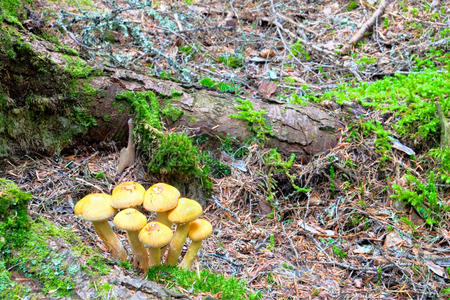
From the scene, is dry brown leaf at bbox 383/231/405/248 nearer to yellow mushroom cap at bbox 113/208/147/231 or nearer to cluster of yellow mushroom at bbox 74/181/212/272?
cluster of yellow mushroom at bbox 74/181/212/272

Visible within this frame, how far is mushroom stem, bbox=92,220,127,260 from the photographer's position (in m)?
2.37

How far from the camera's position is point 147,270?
2.40 metres

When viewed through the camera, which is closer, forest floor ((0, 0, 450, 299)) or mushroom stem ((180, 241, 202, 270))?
mushroom stem ((180, 241, 202, 270))

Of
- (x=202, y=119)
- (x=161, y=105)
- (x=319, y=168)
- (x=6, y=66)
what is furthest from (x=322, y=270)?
(x=6, y=66)

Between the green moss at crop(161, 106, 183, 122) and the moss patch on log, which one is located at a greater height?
the moss patch on log

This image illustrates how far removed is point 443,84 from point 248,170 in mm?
2565

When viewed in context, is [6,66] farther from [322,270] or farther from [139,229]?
[322,270]

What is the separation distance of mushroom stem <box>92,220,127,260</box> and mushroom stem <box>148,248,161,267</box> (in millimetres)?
256

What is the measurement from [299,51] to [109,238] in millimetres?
5151

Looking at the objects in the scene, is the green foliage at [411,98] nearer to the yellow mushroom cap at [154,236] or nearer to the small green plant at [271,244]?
the small green plant at [271,244]

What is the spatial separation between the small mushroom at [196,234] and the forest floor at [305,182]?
227mm

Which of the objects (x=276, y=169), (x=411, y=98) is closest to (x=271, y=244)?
(x=276, y=169)

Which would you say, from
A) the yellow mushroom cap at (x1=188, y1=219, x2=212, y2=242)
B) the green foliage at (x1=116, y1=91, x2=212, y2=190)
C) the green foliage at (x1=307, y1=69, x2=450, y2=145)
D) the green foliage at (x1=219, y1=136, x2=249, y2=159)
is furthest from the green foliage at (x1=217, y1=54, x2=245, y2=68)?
the yellow mushroom cap at (x1=188, y1=219, x2=212, y2=242)

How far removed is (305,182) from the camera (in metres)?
3.79
